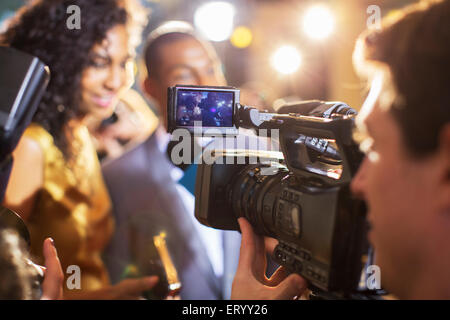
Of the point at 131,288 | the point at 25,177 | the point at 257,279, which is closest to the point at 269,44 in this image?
the point at 25,177

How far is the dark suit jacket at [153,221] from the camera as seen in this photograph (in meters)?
1.25

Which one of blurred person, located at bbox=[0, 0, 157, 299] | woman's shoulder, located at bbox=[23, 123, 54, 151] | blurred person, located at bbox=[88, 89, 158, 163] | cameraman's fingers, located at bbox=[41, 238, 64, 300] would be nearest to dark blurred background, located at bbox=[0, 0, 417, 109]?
blurred person, located at bbox=[88, 89, 158, 163]

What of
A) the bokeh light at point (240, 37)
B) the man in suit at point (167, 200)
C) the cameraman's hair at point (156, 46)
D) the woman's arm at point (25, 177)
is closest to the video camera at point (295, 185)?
the man in suit at point (167, 200)

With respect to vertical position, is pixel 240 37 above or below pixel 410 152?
above

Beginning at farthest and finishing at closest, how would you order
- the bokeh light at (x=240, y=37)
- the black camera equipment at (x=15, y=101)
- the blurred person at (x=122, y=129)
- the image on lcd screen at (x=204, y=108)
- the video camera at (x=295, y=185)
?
the bokeh light at (x=240, y=37) → the blurred person at (x=122, y=129) → the image on lcd screen at (x=204, y=108) → the black camera equipment at (x=15, y=101) → the video camera at (x=295, y=185)

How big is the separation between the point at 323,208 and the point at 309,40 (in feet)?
11.5

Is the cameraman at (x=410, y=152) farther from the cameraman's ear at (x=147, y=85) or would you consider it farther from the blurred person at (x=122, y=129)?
the blurred person at (x=122, y=129)

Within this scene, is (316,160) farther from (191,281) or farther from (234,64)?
(234,64)

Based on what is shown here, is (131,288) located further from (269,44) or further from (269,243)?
(269,44)

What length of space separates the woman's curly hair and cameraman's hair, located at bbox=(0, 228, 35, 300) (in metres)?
0.77

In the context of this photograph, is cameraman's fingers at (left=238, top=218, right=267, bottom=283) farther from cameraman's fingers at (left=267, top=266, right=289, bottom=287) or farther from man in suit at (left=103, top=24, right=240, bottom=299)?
man in suit at (left=103, top=24, right=240, bottom=299)

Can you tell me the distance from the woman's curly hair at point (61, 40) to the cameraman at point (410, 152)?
3.29 feet

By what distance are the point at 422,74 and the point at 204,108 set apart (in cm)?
39

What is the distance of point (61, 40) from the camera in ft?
4.18
